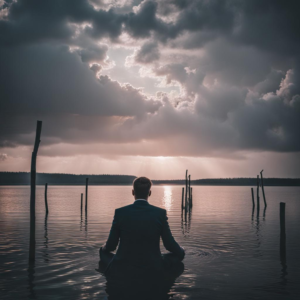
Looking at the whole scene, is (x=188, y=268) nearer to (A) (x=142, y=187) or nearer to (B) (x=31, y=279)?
(B) (x=31, y=279)

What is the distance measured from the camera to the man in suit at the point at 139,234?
20.5 feet

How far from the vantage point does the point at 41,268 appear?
11.4 metres

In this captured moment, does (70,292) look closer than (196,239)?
Yes

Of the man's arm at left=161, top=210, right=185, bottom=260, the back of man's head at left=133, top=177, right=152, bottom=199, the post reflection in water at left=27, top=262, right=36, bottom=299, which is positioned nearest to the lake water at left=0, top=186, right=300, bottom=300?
the post reflection in water at left=27, top=262, right=36, bottom=299

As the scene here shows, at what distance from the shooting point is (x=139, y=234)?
6.31 meters

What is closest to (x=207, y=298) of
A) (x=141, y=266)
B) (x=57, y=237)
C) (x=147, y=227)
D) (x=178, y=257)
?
(x=178, y=257)

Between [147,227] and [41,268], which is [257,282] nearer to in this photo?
[147,227]

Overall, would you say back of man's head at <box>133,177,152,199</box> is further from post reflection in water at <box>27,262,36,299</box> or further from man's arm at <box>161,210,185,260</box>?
post reflection in water at <box>27,262,36,299</box>

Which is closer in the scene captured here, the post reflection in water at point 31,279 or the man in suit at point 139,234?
the man in suit at point 139,234

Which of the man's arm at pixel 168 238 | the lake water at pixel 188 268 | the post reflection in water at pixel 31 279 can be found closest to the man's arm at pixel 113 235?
the man's arm at pixel 168 238

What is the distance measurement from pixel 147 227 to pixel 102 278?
14.7ft

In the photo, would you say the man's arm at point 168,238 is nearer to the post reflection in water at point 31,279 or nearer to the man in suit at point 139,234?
the man in suit at point 139,234

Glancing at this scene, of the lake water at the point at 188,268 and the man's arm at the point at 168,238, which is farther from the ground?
the man's arm at the point at 168,238

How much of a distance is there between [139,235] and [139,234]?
0.07ft
